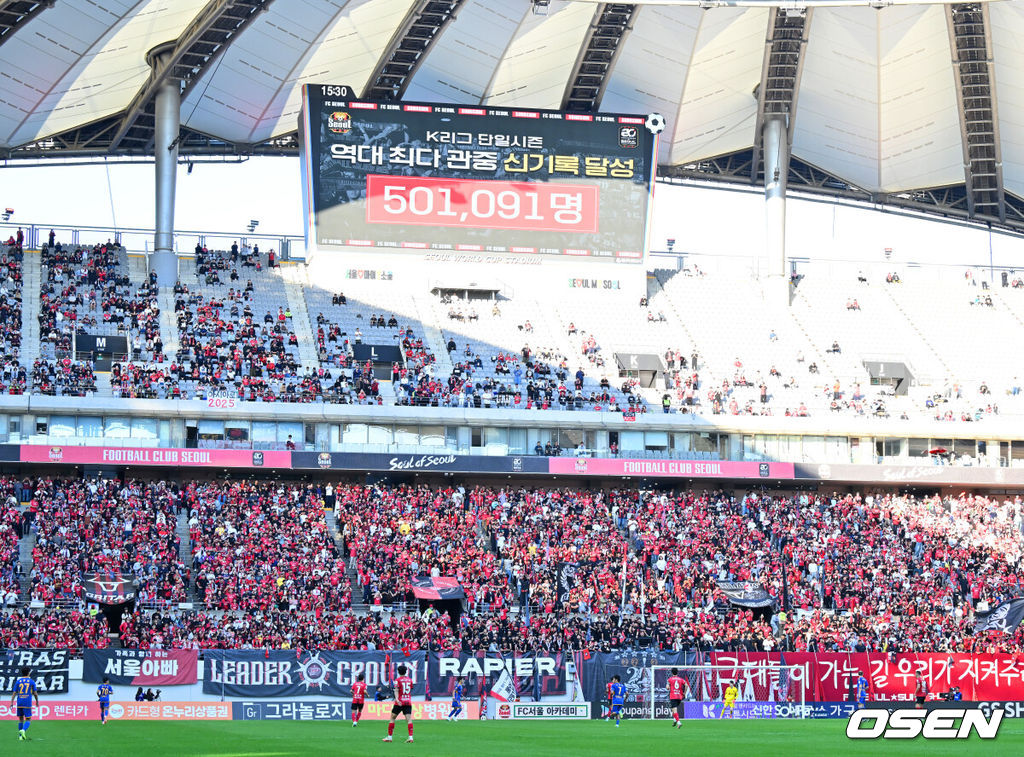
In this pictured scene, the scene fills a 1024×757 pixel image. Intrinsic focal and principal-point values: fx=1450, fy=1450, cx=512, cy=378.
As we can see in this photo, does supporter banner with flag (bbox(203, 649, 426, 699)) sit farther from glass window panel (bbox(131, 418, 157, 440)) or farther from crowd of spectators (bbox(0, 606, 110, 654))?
glass window panel (bbox(131, 418, 157, 440))

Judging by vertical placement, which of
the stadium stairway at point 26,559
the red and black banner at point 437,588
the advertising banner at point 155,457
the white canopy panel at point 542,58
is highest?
the white canopy panel at point 542,58

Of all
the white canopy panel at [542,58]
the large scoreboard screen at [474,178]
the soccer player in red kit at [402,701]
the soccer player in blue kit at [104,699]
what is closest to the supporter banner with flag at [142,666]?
the soccer player in blue kit at [104,699]

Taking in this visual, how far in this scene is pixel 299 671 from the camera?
40875mm

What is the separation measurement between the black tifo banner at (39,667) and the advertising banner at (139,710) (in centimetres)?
51

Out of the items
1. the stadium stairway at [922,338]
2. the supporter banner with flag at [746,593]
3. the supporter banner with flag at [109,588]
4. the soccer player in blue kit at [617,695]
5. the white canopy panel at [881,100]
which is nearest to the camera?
the soccer player in blue kit at [617,695]

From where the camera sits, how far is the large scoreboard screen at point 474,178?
2714 inches

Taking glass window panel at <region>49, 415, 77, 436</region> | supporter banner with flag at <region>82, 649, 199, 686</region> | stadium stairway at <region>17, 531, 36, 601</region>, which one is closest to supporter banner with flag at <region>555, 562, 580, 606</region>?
supporter banner with flag at <region>82, 649, 199, 686</region>

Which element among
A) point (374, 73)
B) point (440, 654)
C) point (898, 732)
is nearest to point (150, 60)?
point (374, 73)

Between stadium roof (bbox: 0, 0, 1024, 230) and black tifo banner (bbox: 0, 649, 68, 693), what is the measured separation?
28380mm

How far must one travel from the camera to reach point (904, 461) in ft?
219

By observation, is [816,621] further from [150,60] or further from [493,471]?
[150,60]

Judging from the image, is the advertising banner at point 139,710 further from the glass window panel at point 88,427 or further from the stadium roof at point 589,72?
the stadium roof at point 589,72

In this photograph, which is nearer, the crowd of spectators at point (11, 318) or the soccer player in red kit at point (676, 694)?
the soccer player in red kit at point (676, 694)

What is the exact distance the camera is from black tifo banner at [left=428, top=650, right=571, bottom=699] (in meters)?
41.2
